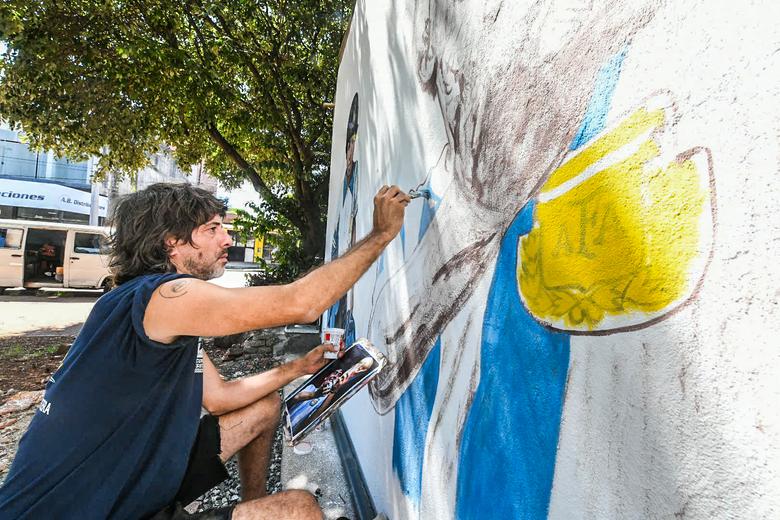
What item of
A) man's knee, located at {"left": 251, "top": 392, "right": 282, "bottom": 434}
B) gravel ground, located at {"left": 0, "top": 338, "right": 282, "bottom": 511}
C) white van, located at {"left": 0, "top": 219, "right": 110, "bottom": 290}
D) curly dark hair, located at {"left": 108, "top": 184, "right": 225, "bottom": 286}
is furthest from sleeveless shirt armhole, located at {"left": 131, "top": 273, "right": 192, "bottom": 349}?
white van, located at {"left": 0, "top": 219, "right": 110, "bottom": 290}

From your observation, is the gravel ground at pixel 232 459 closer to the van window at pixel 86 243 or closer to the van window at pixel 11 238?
the van window at pixel 86 243

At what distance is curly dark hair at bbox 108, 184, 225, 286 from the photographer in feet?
5.63

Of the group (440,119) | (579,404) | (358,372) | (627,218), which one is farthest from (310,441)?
(627,218)

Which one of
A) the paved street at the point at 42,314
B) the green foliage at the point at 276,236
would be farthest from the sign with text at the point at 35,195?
the green foliage at the point at 276,236

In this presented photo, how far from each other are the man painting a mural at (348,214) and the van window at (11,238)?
30.9 feet

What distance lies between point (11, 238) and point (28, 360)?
234 inches

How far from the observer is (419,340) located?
168cm

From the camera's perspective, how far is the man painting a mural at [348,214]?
11.6 feet

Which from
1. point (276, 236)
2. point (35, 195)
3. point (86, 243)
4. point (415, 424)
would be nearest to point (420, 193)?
point (415, 424)

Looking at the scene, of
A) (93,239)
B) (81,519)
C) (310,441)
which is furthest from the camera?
(93,239)

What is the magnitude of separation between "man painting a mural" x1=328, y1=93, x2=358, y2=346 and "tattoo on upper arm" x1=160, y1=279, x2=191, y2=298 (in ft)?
6.51

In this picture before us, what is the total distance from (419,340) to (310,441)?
1836 millimetres

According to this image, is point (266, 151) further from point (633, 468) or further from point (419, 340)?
point (633, 468)

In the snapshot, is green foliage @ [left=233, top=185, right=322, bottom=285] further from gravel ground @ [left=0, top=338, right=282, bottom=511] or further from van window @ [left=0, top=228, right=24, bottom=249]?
van window @ [left=0, top=228, right=24, bottom=249]
